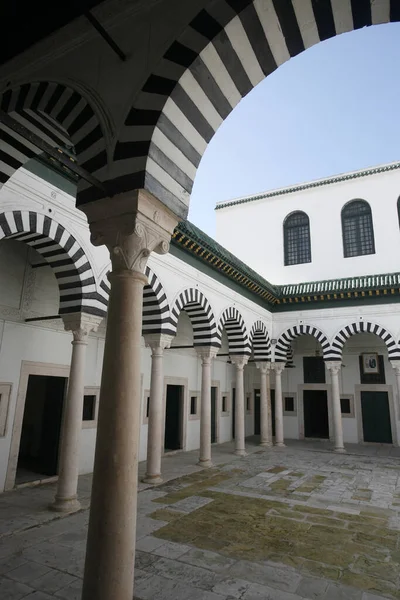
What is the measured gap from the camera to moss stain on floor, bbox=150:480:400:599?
369 centimetres

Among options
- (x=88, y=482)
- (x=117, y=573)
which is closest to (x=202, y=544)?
(x=117, y=573)

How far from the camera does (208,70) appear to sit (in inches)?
93.7

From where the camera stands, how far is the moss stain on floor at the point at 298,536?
12.1 feet

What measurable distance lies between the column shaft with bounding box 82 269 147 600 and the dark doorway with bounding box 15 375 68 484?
531 cm

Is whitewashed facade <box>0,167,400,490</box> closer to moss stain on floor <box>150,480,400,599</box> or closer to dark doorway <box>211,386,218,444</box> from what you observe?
dark doorway <box>211,386,218,444</box>

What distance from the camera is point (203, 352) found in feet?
29.9

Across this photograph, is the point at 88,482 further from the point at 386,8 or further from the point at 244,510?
the point at 386,8

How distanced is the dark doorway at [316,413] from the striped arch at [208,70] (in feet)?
43.0

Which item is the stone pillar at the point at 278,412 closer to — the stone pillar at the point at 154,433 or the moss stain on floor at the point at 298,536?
the stone pillar at the point at 154,433

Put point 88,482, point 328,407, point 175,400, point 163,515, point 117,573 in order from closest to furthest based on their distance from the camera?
1. point 117,573
2. point 163,515
3. point 88,482
4. point 175,400
5. point 328,407

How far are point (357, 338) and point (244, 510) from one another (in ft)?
32.3

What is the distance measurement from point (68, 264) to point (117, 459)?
4059 mm

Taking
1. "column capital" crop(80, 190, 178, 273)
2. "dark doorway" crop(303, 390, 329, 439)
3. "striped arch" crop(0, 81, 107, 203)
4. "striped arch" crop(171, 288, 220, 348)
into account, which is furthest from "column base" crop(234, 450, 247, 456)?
"striped arch" crop(0, 81, 107, 203)

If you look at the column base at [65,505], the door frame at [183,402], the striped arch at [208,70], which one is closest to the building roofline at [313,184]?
the door frame at [183,402]
